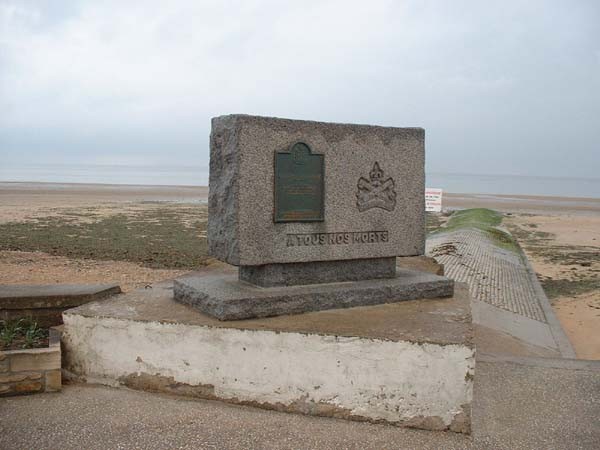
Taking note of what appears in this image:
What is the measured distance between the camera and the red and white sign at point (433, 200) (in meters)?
30.9

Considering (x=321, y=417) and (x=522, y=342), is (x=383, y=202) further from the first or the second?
(x=522, y=342)

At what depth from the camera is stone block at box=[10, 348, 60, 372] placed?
4.49 m

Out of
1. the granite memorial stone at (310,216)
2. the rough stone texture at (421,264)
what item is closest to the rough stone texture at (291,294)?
the granite memorial stone at (310,216)

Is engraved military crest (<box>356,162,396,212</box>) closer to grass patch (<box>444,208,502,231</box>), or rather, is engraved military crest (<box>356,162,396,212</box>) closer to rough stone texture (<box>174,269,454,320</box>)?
Result: rough stone texture (<box>174,269,454,320</box>)

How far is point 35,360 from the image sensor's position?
4.54 m

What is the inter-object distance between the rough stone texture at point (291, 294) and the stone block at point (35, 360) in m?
1.13

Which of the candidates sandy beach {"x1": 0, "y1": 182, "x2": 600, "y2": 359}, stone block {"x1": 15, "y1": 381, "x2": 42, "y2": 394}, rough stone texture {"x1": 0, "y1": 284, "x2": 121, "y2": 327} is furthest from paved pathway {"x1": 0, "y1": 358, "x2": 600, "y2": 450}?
sandy beach {"x1": 0, "y1": 182, "x2": 600, "y2": 359}

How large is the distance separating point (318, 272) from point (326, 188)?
74 cm

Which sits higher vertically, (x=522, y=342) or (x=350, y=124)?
(x=350, y=124)

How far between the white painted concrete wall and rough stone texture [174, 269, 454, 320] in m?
0.29

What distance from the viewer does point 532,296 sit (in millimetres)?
10906

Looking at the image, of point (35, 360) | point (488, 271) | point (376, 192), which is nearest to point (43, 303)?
point (35, 360)

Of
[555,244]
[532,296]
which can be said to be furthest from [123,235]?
[555,244]

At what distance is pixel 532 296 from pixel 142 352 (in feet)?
27.3
